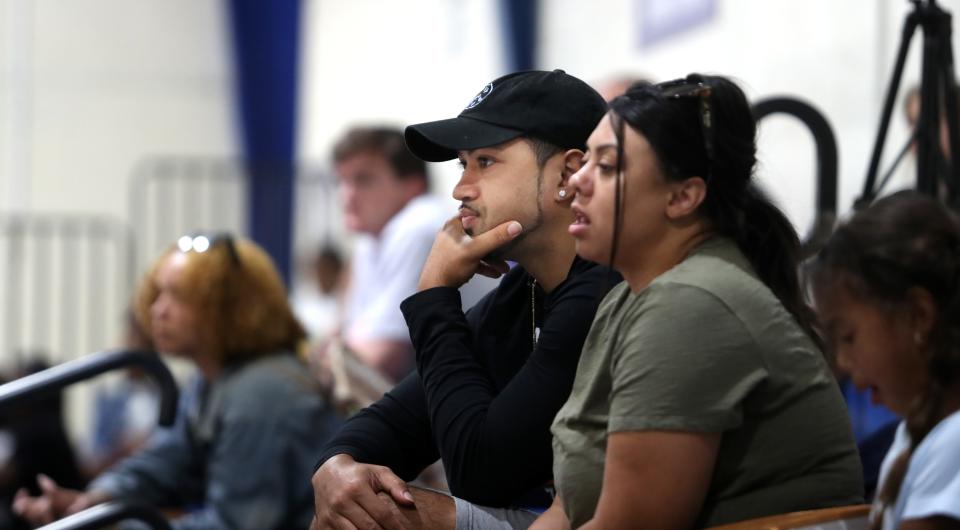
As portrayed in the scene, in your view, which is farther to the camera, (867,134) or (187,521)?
(867,134)

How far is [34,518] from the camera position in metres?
3.06

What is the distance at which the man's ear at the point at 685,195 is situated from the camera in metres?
1.58

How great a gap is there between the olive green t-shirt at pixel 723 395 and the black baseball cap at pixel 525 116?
347mm

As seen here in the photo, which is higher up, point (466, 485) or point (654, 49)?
point (654, 49)

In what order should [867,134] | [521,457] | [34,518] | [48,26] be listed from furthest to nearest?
[48,26] < [867,134] < [34,518] < [521,457]

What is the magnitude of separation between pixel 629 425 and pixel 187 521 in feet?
6.07

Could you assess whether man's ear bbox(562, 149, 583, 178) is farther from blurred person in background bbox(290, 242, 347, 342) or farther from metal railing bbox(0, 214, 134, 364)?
metal railing bbox(0, 214, 134, 364)

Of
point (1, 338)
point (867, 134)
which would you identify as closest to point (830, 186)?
point (867, 134)

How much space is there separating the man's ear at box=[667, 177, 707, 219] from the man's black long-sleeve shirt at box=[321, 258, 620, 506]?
251 millimetres

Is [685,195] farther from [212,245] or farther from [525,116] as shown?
[212,245]

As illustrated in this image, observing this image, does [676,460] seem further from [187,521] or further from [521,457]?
[187,521]

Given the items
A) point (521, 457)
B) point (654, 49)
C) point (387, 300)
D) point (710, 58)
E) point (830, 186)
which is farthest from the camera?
point (654, 49)

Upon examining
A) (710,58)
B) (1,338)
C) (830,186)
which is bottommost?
(1,338)

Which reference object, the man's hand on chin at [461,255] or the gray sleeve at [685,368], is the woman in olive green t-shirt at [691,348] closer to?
the gray sleeve at [685,368]
